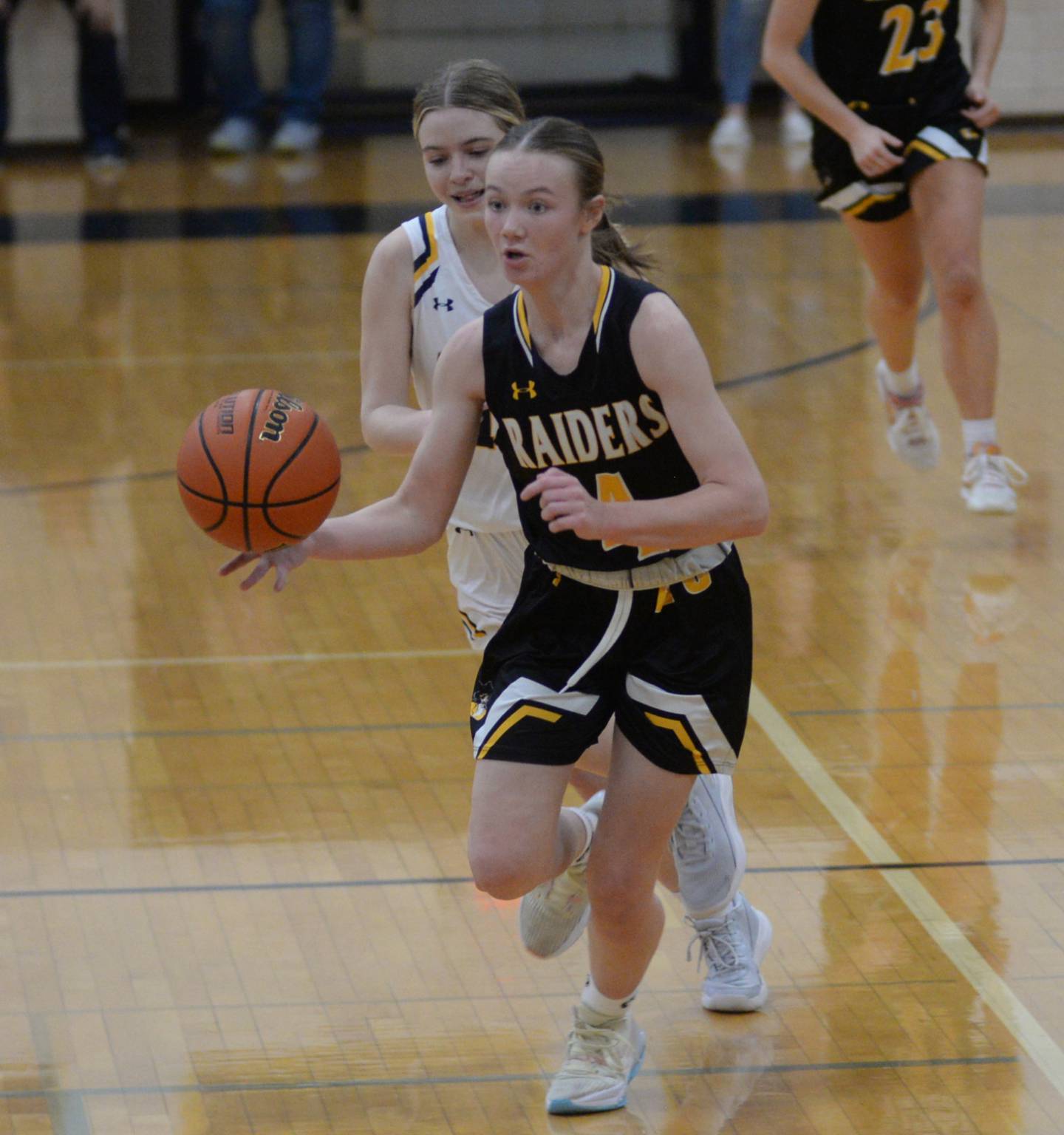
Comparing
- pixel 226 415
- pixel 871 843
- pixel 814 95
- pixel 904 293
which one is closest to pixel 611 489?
pixel 226 415

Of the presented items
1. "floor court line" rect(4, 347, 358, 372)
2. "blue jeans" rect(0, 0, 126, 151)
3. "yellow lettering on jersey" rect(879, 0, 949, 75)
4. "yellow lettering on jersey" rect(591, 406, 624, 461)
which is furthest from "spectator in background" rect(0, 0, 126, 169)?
"yellow lettering on jersey" rect(591, 406, 624, 461)

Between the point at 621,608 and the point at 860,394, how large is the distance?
4521 mm

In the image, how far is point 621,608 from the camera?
9.13 feet

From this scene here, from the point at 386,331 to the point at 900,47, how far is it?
2667mm

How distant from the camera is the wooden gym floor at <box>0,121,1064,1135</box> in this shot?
3.02 m

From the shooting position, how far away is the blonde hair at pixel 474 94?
3.17 metres

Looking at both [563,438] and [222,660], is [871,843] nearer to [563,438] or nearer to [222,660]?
[563,438]

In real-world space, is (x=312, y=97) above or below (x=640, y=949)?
below

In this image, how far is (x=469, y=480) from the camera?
3.36 m

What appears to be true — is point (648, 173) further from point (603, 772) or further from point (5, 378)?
point (603, 772)

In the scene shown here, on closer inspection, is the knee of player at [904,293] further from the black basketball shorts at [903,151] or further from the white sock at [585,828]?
the white sock at [585,828]

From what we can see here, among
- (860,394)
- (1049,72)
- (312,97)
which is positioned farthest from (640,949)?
(1049,72)

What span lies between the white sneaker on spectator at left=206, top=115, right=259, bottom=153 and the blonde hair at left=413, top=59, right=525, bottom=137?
9.87 m

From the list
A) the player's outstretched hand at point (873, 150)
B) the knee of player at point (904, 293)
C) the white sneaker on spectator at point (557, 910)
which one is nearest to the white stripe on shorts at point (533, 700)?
→ the white sneaker on spectator at point (557, 910)
